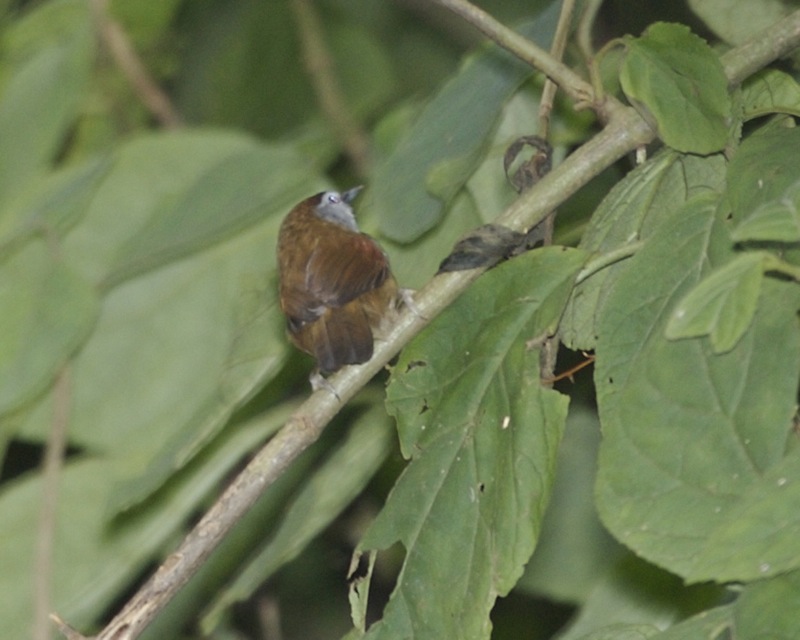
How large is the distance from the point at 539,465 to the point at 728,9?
0.81 m

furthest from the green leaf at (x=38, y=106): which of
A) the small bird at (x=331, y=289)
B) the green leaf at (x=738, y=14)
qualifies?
the green leaf at (x=738, y=14)

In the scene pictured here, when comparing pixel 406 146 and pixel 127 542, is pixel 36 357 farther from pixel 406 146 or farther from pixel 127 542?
pixel 406 146

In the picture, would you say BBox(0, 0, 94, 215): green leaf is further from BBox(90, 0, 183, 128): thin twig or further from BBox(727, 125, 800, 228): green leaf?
BBox(727, 125, 800, 228): green leaf

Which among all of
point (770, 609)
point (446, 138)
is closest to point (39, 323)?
point (446, 138)

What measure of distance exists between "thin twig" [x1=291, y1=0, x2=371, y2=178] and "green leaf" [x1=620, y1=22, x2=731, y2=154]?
6.20 ft

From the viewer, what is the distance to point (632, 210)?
131 centimetres

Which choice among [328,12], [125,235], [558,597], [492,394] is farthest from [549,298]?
[328,12]

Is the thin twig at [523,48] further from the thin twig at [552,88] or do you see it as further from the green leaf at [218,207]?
the green leaf at [218,207]

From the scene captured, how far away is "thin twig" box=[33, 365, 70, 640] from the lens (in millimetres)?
2221

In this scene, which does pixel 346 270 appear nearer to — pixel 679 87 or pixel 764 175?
pixel 679 87

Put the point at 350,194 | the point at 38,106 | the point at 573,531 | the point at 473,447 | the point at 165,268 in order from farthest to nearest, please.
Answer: the point at 38,106 → the point at 165,268 → the point at 350,194 → the point at 573,531 → the point at 473,447

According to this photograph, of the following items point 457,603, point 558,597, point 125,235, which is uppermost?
point 457,603

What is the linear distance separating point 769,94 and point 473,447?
0.48 m

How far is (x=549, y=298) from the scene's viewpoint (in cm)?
123
